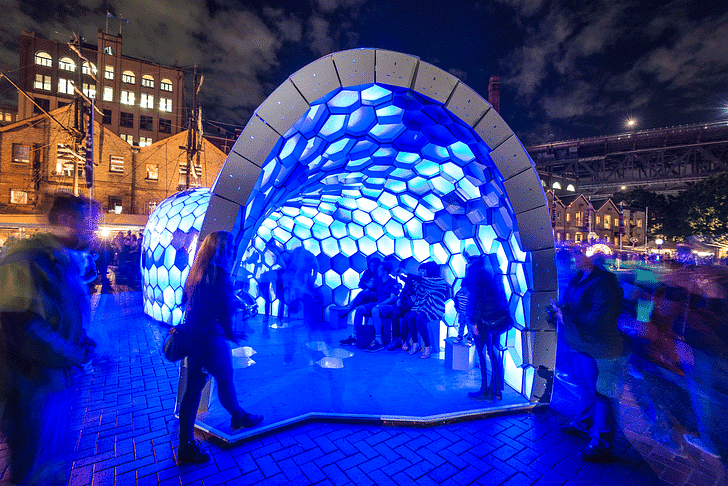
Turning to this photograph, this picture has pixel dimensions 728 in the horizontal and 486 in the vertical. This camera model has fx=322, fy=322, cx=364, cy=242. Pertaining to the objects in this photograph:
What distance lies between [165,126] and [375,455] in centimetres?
4571

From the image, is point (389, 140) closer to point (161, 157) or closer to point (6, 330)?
point (6, 330)

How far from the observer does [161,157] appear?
27.0 meters

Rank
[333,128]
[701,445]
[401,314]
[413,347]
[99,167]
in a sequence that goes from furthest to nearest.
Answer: [99,167] → [401,314] → [413,347] → [333,128] → [701,445]

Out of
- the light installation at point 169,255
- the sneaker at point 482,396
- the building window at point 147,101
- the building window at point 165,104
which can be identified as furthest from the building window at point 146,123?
the sneaker at point 482,396

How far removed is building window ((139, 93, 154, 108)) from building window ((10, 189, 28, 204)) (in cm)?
1863

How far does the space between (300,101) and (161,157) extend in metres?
29.3

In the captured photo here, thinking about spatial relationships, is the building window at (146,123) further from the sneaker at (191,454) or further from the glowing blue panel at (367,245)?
the sneaker at (191,454)

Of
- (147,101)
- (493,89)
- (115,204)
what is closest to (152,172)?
(115,204)

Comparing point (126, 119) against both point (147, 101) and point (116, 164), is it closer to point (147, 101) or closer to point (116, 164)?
point (147, 101)

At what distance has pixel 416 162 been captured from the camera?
208 inches

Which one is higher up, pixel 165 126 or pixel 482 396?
pixel 165 126

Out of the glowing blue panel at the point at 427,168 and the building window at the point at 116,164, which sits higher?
the building window at the point at 116,164

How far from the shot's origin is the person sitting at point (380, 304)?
667 centimetres

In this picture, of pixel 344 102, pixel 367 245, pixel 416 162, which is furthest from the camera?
pixel 367 245
